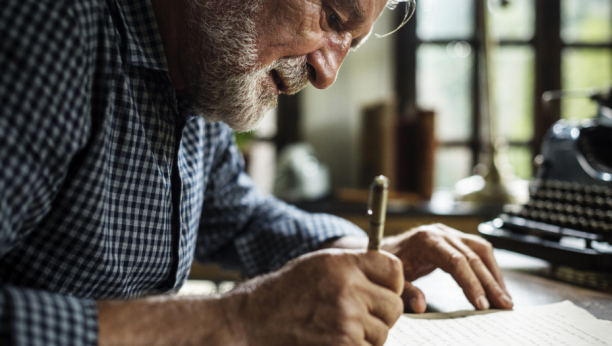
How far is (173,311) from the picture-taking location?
57 centimetres

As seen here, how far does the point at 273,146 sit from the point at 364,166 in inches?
23.1

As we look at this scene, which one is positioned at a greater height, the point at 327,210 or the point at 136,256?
the point at 136,256

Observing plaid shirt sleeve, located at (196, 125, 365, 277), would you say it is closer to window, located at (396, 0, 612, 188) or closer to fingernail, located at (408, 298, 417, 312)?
fingernail, located at (408, 298, 417, 312)

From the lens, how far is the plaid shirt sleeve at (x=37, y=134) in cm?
51

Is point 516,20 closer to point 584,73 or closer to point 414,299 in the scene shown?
point 584,73

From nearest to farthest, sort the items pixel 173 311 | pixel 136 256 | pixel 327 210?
pixel 173 311 → pixel 136 256 → pixel 327 210

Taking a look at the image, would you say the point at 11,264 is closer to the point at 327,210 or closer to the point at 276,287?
the point at 276,287

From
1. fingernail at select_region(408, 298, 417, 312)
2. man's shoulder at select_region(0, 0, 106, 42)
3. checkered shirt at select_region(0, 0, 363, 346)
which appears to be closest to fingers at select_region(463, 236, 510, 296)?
fingernail at select_region(408, 298, 417, 312)

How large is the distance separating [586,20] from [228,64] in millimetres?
2545

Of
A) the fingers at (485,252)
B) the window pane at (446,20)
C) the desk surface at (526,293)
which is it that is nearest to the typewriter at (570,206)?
the desk surface at (526,293)

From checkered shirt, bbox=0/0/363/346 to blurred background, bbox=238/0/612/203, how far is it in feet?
4.91

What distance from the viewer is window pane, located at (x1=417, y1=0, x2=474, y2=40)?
105 inches

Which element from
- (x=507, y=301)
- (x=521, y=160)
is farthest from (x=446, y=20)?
(x=507, y=301)

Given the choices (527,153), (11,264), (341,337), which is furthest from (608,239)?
(527,153)
